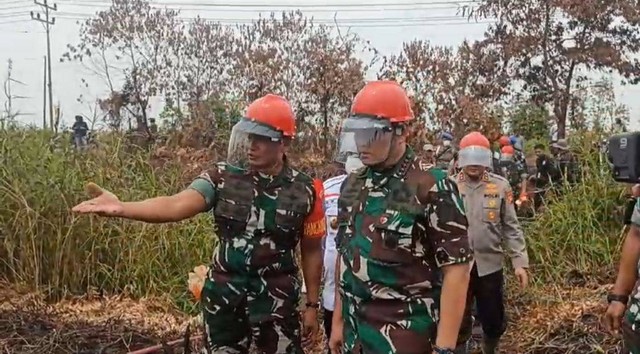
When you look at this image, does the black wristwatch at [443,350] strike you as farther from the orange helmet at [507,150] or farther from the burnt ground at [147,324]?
the orange helmet at [507,150]

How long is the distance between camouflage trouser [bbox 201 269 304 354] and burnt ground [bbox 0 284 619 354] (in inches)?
70.6

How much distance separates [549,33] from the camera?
1980cm

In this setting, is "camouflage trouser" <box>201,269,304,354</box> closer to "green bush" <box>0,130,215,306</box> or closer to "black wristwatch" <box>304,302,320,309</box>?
"black wristwatch" <box>304,302,320,309</box>

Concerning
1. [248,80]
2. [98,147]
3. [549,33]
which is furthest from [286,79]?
[98,147]

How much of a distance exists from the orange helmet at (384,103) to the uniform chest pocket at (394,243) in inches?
14.8

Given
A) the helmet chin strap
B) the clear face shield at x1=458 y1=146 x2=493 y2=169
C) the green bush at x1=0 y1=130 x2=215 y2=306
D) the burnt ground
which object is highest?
the helmet chin strap

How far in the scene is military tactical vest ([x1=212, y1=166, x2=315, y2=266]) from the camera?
12.2ft

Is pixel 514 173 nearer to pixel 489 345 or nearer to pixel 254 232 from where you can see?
pixel 489 345

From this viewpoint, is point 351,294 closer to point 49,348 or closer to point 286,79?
point 49,348

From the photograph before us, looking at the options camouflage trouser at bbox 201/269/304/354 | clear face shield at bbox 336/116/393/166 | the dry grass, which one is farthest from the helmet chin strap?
the dry grass

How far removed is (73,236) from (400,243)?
4.80 meters

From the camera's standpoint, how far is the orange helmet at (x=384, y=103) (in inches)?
121

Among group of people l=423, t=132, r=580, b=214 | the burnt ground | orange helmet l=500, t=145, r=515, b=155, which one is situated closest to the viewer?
the burnt ground

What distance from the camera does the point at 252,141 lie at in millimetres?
3760
